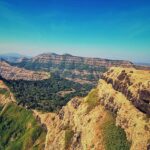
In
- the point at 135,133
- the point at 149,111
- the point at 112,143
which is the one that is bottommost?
the point at 112,143

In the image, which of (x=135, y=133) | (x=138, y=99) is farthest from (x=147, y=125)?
(x=138, y=99)

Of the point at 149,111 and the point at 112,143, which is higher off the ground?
the point at 149,111

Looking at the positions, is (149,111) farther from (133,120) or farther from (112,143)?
(112,143)

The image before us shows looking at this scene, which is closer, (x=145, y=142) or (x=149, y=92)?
(x=145, y=142)

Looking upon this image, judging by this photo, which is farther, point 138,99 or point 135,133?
point 138,99

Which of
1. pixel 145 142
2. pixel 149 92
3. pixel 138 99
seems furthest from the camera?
pixel 138 99

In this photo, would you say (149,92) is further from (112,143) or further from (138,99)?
(112,143)

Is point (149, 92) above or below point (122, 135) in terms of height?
above

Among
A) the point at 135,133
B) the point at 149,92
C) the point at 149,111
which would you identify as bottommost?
the point at 135,133

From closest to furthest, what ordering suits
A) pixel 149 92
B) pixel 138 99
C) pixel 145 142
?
1. pixel 145 142
2. pixel 149 92
3. pixel 138 99

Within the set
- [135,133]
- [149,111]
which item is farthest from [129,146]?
[149,111]
